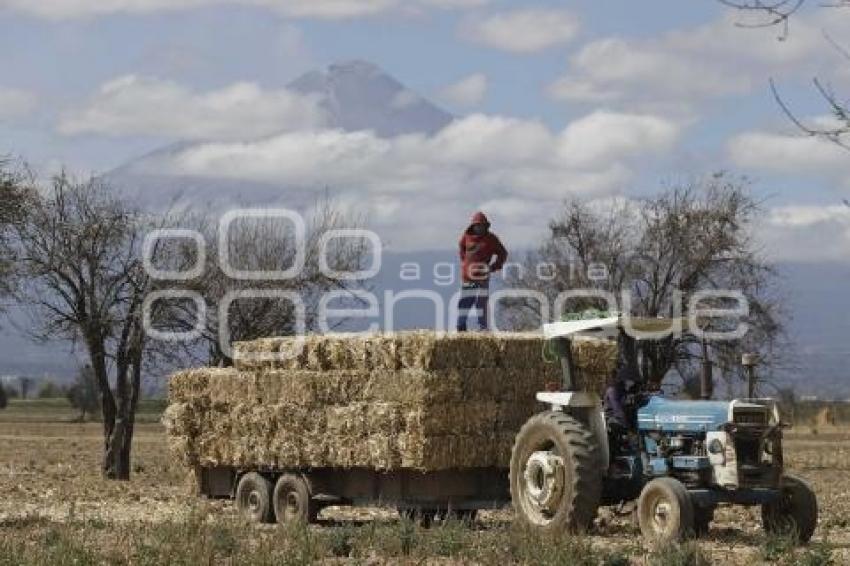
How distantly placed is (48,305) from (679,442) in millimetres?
Answer: 20986

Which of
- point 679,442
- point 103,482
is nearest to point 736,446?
point 679,442

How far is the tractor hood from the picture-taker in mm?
16234

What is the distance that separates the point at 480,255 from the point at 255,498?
4042mm

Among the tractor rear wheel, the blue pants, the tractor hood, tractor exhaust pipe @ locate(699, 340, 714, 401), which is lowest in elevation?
the tractor rear wheel

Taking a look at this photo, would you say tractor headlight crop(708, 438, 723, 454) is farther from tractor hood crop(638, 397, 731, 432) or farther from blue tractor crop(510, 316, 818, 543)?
tractor hood crop(638, 397, 731, 432)

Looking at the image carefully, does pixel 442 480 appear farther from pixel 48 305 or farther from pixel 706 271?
pixel 706 271

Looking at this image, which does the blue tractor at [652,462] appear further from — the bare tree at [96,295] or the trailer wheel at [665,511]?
the bare tree at [96,295]

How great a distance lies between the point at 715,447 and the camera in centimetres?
1608

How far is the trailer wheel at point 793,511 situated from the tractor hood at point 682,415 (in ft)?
3.49

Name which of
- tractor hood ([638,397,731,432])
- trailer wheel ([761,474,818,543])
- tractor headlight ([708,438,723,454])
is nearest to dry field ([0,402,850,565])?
trailer wheel ([761,474,818,543])

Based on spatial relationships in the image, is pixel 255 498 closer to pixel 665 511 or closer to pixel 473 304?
pixel 473 304

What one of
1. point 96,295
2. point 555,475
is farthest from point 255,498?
point 96,295

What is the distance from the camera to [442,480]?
59.9ft

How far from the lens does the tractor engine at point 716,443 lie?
1602 centimetres
